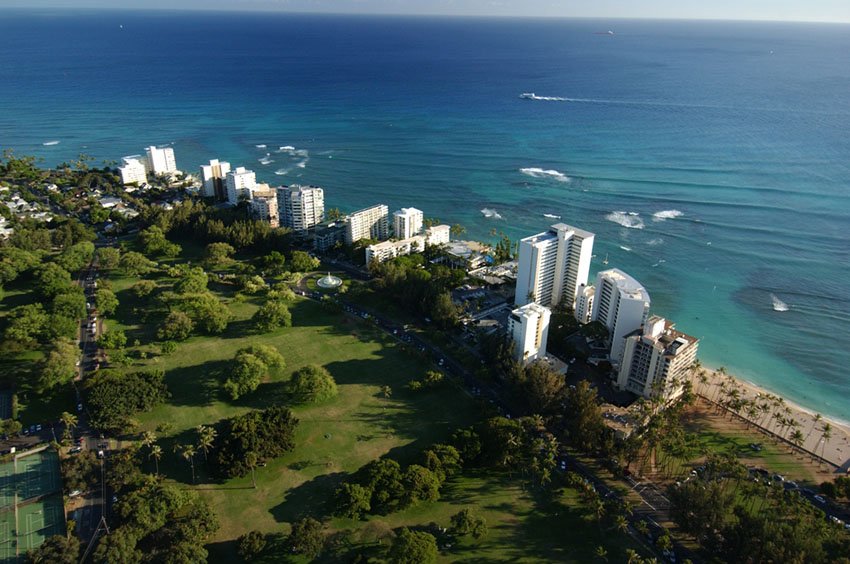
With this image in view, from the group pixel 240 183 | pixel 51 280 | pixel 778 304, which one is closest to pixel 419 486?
pixel 51 280

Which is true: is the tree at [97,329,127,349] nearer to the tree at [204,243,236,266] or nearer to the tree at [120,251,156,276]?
the tree at [120,251,156,276]

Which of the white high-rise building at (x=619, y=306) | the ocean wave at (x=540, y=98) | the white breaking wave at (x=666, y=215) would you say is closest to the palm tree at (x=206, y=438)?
the white high-rise building at (x=619, y=306)

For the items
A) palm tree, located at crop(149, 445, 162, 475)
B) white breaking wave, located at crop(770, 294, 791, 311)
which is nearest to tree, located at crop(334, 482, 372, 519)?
palm tree, located at crop(149, 445, 162, 475)

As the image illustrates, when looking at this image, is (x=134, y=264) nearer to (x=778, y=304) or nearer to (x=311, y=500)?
(x=311, y=500)

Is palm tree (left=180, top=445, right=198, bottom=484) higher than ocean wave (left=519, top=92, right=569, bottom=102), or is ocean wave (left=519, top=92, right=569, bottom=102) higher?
ocean wave (left=519, top=92, right=569, bottom=102)

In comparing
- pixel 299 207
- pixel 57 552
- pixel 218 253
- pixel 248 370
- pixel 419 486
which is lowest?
pixel 57 552

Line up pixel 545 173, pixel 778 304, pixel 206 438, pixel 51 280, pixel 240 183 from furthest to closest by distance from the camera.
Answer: pixel 545 173 < pixel 240 183 < pixel 778 304 < pixel 51 280 < pixel 206 438

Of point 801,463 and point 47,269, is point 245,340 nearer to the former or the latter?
point 47,269

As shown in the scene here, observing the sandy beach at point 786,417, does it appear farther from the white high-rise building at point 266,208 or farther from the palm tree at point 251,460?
the white high-rise building at point 266,208
